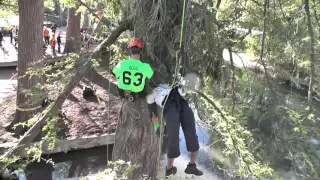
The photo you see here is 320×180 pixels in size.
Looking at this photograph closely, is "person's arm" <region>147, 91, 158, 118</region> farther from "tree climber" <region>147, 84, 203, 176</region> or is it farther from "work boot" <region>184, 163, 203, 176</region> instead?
"work boot" <region>184, 163, 203, 176</region>

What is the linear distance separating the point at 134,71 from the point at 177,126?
736 mm

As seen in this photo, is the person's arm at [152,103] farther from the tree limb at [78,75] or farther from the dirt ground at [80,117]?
the dirt ground at [80,117]

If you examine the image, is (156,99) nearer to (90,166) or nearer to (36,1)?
(36,1)

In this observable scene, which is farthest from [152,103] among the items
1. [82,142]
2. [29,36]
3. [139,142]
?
[82,142]

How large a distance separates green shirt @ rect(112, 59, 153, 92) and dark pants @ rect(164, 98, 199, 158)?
1.18 feet

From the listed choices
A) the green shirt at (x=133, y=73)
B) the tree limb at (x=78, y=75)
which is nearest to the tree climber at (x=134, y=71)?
the green shirt at (x=133, y=73)

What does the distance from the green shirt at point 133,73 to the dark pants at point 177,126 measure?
0.36 m

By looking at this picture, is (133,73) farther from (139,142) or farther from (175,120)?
(139,142)

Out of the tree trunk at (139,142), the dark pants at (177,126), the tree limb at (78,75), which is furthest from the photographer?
the tree trunk at (139,142)

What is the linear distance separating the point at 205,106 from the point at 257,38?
1.43 m

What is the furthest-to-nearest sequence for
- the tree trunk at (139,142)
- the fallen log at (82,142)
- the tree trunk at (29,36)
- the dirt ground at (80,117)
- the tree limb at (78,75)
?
the dirt ground at (80,117)
the fallen log at (82,142)
the tree trunk at (29,36)
the tree trunk at (139,142)
the tree limb at (78,75)

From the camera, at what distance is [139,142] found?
13.0 feet

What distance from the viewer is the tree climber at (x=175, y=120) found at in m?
3.17

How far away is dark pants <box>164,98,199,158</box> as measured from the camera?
3.17 meters
